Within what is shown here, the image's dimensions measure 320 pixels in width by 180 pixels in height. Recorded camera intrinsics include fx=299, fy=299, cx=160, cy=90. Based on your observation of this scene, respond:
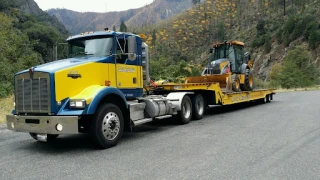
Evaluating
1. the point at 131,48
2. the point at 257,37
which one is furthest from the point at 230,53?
the point at 257,37

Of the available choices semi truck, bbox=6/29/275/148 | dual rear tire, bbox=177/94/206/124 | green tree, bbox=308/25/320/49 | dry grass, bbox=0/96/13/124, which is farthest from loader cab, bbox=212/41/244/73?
green tree, bbox=308/25/320/49

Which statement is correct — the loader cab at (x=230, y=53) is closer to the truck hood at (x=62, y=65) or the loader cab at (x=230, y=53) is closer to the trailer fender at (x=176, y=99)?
the trailer fender at (x=176, y=99)

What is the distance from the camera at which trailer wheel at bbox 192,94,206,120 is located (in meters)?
10.4

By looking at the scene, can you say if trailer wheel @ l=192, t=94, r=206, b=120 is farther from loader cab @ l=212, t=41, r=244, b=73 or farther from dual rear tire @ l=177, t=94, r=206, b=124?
loader cab @ l=212, t=41, r=244, b=73

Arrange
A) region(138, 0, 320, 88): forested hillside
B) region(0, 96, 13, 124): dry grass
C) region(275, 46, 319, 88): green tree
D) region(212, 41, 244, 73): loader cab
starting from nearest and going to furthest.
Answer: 1. region(0, 96, 13, 124): dry grass
2. region(212, 41, 244, 73): loader cab
3. region(275, 46, 319, 88): green tree
4. region(138, 0, 320, 88): forested hillside

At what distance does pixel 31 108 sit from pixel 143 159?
8.51 feet

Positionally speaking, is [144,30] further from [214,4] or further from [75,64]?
[75,64]

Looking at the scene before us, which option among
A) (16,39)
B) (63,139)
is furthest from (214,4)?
(63,139)

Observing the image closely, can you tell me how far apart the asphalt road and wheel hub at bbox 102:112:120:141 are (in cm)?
32

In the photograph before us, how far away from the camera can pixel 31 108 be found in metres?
6.10

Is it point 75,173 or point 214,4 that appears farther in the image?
point 214,4

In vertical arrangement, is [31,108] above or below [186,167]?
above

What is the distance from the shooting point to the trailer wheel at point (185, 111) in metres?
9.51

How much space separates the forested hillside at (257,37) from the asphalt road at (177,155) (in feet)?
69.8
